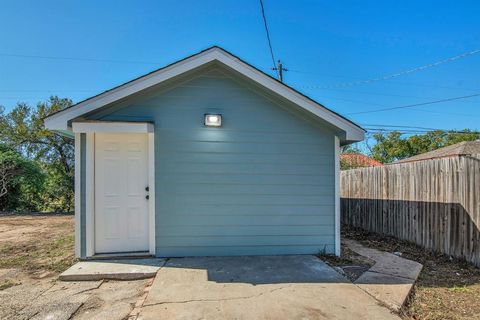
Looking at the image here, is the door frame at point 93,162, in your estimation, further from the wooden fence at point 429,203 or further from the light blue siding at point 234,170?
the wooden fence at point 429,203

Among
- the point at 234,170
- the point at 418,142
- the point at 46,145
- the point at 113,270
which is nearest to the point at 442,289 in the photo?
the point at 234,170

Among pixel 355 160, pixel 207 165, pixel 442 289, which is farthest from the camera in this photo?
pixel 355 160

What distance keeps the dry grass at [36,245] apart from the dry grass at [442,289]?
505 centimetres

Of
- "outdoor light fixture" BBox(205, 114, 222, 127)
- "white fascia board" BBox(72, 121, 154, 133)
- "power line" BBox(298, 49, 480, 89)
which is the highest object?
"power line" BBox(298, 49, 480, 89)

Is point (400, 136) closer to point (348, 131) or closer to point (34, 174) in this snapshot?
point (348, 131)

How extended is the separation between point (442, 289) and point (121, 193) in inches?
199

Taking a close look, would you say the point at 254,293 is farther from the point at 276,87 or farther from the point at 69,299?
the point at 276,87

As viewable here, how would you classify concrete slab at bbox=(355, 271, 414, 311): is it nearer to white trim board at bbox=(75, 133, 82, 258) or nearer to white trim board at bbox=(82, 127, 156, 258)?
white trim board at bbox=(82, 127, 156, 258)

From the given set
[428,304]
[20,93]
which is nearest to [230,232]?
[428,304]

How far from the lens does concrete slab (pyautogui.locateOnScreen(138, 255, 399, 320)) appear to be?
3.23 metres

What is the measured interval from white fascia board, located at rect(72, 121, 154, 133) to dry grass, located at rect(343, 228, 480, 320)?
443 cm

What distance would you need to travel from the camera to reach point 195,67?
5.23m

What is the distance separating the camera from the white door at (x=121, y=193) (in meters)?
5.26

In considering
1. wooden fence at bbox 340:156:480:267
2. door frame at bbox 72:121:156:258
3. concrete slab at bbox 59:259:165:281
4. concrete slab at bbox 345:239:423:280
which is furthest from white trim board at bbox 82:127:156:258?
wooden fence at bbox 340:156:480:267
